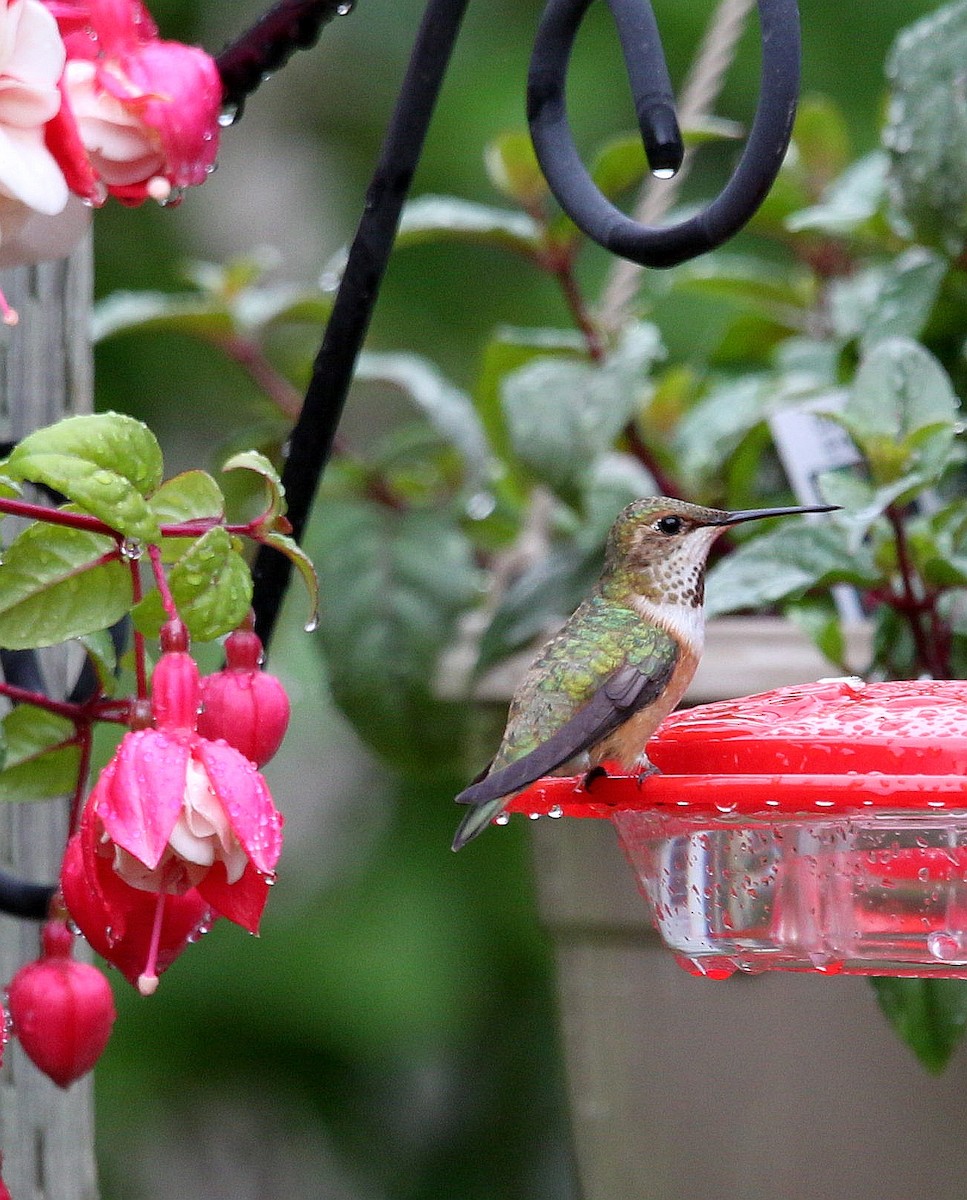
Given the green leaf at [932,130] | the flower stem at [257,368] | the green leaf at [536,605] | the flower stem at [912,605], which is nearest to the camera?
the flower stem at [912,605]

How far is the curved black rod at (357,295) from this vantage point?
A: 55 centimetres

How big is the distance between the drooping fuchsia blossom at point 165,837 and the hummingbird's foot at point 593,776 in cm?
17

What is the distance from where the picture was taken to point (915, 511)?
38.4 inches

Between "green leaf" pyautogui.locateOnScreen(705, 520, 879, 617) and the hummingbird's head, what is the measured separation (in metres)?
0.13

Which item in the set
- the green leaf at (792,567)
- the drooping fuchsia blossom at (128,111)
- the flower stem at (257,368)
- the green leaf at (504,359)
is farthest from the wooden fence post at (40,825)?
the flower stem at (257,368)

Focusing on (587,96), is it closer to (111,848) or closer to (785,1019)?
(785,1019)

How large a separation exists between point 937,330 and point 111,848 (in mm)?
820

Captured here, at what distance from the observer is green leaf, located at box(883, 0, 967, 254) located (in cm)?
92

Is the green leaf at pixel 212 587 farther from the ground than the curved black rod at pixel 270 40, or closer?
closer

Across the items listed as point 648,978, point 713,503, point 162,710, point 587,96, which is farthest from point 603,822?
point 587,96

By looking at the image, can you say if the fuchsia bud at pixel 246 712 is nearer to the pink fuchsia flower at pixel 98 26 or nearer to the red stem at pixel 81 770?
the red stem at pixel 81 770

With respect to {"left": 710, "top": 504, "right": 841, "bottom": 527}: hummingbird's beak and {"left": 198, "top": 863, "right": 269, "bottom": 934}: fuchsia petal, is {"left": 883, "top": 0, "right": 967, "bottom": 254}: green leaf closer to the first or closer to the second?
{"left": 710, "top": 504, "right": 841, "bottom": 527}: hummingbird's beak

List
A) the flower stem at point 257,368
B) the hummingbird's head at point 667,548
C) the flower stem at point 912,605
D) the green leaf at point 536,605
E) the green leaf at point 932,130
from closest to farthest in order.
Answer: the hummingbird's head at point 667,548
the flower stem at point 912,605
the green leaf at point 932,130
the green leaf at point 536,605
the flower stem at point 257,368

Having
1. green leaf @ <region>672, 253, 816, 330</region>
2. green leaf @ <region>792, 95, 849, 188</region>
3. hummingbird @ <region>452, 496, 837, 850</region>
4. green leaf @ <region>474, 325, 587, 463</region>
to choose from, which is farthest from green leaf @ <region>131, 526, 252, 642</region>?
green leaf @ <region>792, 95, 849, 188</region>
